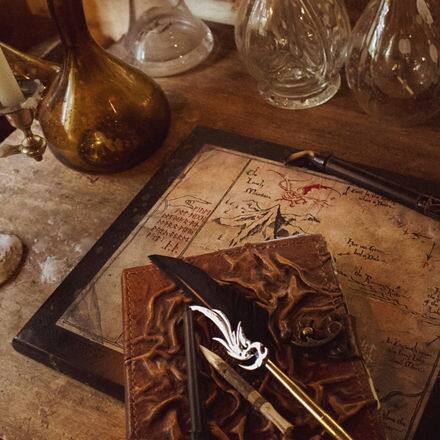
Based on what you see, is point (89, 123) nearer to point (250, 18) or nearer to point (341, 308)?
point (250, 18)

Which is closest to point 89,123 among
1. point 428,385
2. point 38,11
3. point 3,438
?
point 3,438

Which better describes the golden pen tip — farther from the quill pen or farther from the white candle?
the white candle

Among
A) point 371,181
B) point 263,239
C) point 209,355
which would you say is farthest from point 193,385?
point 371,181

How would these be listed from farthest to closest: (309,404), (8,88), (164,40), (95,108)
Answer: (164,40) → (95,108) → (8,88) → (309,404)

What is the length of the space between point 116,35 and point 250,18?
448 millimetres

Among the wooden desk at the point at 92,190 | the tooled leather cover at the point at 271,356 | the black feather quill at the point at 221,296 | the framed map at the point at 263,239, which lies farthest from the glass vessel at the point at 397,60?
the black feather quill at the point at 221,296

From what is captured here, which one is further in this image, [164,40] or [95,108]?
[164,40]

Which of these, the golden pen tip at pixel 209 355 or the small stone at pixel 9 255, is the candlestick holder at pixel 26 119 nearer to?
the small stone at pixel 9 255

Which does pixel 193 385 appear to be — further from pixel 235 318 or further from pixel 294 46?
pixel 294 46

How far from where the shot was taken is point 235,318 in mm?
594

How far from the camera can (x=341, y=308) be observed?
0.62 meters

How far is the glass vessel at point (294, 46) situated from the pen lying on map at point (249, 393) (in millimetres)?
522

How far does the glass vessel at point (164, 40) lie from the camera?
110cm

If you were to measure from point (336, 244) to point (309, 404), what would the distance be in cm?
27
